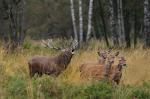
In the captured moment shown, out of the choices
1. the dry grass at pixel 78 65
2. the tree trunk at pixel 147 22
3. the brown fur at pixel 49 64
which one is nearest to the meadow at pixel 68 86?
the dry grass at pixel 78 65

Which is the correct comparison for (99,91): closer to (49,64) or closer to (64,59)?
(49,64)

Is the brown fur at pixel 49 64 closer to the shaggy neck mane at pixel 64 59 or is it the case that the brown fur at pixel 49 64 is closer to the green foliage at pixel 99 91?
the shaggy neck mane at pixel 64 59

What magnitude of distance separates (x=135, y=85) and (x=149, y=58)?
11.9 feet

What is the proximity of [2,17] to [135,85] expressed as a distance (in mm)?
14601

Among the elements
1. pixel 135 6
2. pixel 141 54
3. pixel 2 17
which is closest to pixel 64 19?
pixel 135 6

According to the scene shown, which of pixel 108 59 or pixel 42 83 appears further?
pixel 108 59

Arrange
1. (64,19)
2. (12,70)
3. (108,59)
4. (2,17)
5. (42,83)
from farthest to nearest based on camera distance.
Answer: (64,19)
(2,17)
(12,70)
(108,59)
(42,83)

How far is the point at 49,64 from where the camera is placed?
12.3 metres

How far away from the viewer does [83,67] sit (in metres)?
12.8

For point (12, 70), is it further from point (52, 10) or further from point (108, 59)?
point (52, 10)

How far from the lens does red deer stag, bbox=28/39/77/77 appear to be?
40.3ft

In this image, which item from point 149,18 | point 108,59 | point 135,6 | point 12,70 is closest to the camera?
Result: point 108,59

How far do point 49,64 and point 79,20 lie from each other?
45.0 ft

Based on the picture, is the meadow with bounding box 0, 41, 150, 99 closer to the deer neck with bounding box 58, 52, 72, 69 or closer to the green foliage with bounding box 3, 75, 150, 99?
the green foliage with bounding box 3, 75, 150, 99
